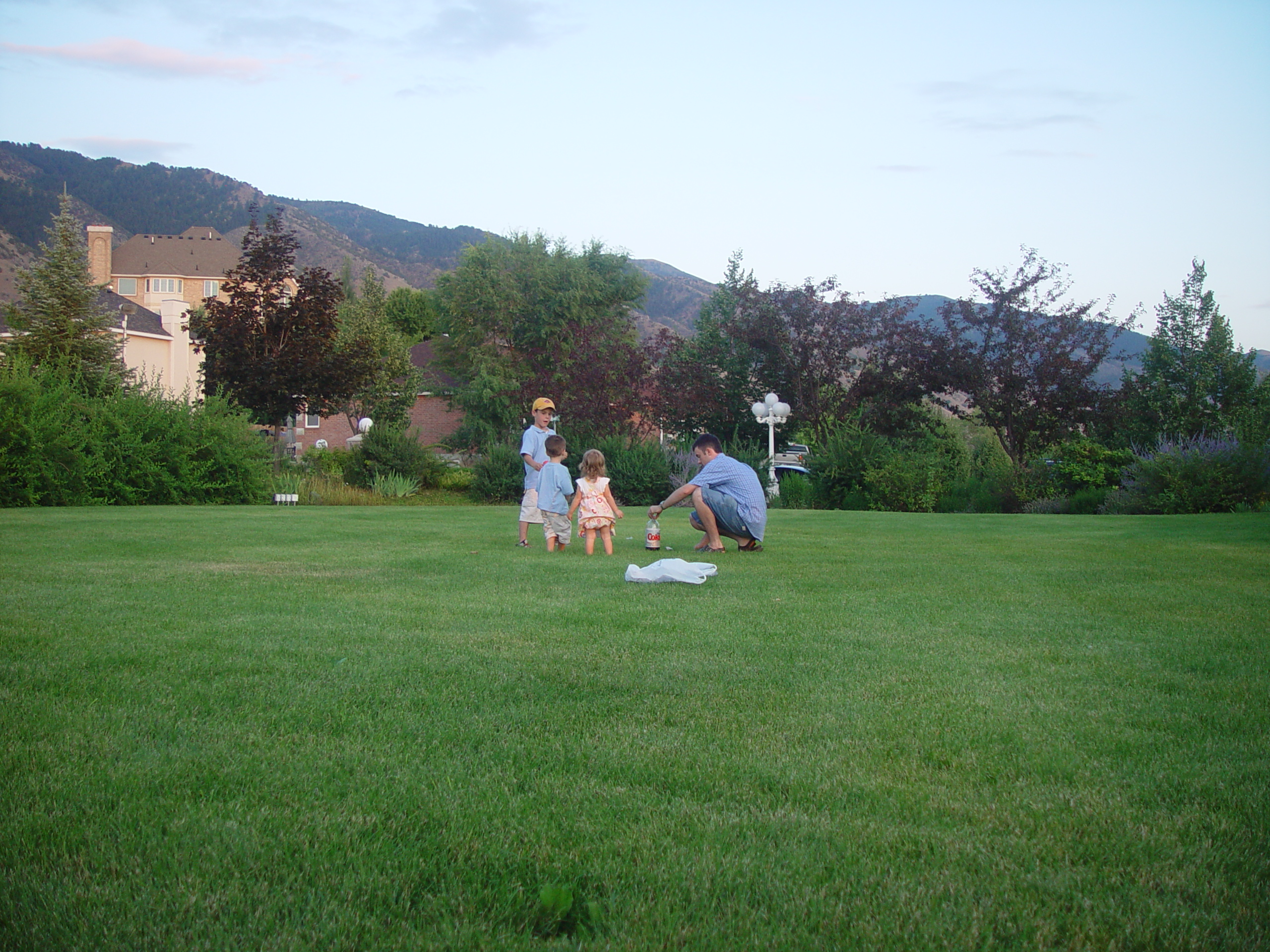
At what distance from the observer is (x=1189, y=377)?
34875mm

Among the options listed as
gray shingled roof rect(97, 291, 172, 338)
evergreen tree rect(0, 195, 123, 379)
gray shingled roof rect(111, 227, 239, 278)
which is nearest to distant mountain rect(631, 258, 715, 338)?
gray shingled roof rect(111, 227, 239, 278)

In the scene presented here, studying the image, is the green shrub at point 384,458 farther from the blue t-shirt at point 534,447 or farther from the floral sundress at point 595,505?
the floral sundress at point 595,505

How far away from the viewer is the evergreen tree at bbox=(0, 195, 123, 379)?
2950 cm

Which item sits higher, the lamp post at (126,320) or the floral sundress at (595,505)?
the lamp post at (126,320)

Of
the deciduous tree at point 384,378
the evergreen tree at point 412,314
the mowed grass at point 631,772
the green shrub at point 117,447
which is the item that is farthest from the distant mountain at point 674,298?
the mowed grass at point 631,772

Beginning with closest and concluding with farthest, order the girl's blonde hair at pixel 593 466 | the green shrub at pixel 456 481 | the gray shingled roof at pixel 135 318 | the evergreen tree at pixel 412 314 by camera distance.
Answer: the girl's blonde hair at pixel 593 466 → the green shrub at pixel 456 481 → the gray shingled roof at pixel 135 318 → the evergreen tree at pixel 412 314

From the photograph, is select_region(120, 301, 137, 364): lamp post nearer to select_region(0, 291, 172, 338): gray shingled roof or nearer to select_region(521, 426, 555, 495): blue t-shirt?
select_region(0, 291, 172, 338): gray shingled roof

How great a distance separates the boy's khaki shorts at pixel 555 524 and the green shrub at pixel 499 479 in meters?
13.8

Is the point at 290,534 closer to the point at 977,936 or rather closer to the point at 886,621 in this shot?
the point at 886,621

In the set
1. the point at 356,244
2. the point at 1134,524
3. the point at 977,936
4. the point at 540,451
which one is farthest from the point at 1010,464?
the point at 356,244

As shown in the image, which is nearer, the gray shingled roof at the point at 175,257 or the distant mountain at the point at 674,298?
the gray shingled roof at the point at 175,257

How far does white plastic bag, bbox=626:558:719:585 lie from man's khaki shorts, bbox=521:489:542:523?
305 cm

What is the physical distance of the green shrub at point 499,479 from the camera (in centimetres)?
2384

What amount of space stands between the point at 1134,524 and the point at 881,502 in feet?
27.6
